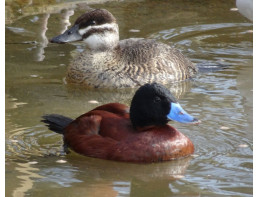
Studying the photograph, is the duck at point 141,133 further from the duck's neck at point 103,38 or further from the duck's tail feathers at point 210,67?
the duck's tail feathers at point 210,67

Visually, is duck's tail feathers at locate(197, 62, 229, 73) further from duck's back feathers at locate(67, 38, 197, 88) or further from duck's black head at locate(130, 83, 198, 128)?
duck's black head at locate(130, 83, 198, 128)

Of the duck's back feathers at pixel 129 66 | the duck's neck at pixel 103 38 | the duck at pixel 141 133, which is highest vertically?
the duck's neck at pixel 103 38

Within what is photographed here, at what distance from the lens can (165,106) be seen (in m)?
6.73

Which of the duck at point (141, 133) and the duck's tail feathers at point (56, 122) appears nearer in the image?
the duck at point (141, 133)

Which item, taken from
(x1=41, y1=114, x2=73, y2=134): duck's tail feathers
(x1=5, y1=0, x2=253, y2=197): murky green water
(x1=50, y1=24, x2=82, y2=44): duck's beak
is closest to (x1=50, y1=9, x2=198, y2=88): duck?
(x1=50, y1=24, x2=82, y2=44): duck's beak

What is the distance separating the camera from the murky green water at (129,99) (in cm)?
623

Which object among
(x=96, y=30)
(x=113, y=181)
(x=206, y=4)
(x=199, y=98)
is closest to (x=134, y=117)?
(x=113, y=181)

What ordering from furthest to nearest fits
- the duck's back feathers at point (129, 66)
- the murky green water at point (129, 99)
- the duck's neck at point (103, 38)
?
the duck's neck at point (103, 38), the duck's back feathers at point (129, 66), the murky green water at point (129, 99)

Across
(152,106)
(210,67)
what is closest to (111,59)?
(210,67)

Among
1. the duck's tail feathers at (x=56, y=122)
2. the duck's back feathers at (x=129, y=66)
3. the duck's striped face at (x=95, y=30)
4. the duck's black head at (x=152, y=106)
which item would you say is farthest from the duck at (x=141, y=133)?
the duck's striped face at (x=95, y=30)

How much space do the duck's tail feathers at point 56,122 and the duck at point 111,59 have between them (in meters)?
2.18

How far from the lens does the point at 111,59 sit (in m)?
9.80

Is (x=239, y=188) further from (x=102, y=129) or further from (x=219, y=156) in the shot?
(x=102, y=129)

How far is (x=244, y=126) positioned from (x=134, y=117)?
4.90ft
